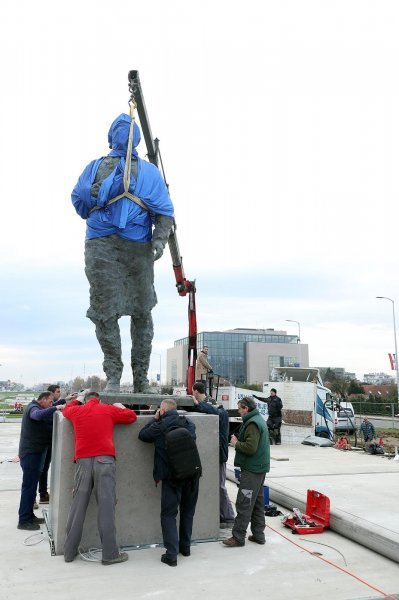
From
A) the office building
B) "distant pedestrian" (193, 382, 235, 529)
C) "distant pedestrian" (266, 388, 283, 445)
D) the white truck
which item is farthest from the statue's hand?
the office building

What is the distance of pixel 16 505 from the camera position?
621cm

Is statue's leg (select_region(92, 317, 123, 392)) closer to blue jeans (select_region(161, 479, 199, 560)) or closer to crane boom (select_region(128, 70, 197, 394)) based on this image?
blue jeans (select_region(161, 479, 199, 560))

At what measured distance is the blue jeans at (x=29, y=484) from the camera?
5129 millimetres

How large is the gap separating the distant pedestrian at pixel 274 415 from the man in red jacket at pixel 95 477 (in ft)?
29.4

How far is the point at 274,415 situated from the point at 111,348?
8462 mm

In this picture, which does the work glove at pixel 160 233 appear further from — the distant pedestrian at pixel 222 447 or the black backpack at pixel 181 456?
the black backpack at pixel 181 456

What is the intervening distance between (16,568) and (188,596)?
4.82ft

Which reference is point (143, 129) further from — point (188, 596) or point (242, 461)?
point (188, 596)

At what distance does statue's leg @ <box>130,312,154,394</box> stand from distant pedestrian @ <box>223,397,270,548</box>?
144 centimetres

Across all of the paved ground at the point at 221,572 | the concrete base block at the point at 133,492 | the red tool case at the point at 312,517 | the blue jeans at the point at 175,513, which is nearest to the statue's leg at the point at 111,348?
the concrete base block at the point at 133,492

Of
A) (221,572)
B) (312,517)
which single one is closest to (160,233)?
(221,572)

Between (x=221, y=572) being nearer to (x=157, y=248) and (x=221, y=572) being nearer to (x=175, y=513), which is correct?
(x=175, y=513)

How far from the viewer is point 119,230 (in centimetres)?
543

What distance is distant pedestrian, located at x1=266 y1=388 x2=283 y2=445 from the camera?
1285 centimetres
